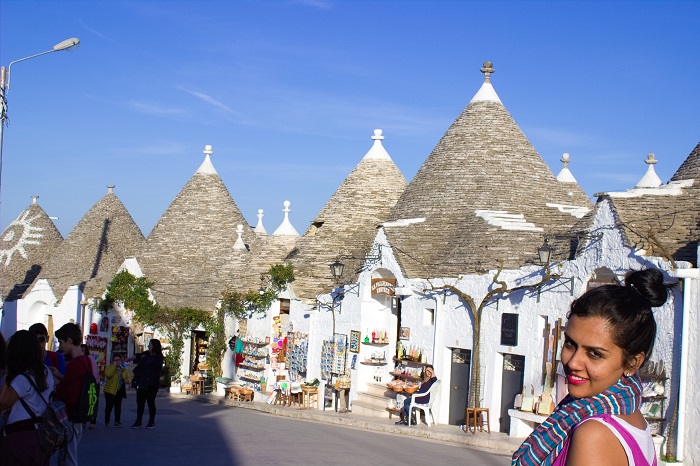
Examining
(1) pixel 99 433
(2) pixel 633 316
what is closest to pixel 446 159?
(1) pixel 99 433

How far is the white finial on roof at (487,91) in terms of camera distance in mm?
27438

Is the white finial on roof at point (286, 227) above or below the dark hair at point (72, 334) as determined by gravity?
above

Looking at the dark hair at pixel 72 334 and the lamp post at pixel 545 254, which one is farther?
the lamp post at pixel 545 254

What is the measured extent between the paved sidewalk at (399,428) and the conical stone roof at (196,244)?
8620mm

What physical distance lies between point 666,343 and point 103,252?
29686 mm

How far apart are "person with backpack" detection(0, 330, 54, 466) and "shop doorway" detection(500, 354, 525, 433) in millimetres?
12976

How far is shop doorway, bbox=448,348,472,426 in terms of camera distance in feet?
66.3

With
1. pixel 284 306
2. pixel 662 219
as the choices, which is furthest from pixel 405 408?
pixel 284 306

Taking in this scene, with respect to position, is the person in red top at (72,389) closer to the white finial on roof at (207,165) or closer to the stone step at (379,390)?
the stone step at (379,390)

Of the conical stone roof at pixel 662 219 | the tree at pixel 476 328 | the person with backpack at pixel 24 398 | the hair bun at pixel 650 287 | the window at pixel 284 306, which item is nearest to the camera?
the hair bun at pixel 650 287

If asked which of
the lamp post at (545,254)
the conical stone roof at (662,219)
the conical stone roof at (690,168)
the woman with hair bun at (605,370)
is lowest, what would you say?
the woman with hair bun at (605,370)

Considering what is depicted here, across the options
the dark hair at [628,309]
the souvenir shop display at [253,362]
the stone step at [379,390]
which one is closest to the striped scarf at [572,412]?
the dark hair at [628,309]

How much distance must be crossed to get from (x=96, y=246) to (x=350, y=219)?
51.2 feet

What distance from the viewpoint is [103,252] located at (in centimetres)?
4034
